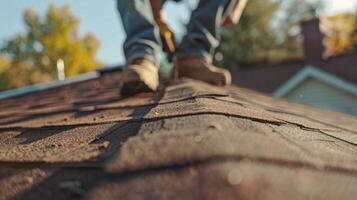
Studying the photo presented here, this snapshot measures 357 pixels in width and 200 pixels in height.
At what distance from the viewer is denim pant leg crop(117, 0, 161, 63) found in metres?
2.02

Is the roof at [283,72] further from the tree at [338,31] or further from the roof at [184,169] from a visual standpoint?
the roof at [184,169]

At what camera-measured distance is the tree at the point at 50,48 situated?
Result: 2817cm

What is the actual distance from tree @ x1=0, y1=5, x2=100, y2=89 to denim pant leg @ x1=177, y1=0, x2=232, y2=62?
26181 millimetres

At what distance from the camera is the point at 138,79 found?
5.74ft

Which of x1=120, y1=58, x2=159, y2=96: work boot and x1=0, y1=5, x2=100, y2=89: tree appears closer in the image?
x1=120, y1=58, x2=159, y2=96: work boot

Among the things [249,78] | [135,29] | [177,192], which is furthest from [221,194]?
[249,78]

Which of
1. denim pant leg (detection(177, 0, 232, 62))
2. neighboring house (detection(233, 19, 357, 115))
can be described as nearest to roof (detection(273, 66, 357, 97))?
neighboring house (detection(233, 19, 357, 115))

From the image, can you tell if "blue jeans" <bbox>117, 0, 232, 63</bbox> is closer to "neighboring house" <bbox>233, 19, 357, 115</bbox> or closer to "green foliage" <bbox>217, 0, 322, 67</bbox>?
"neighboring house" <bbox>233, 19, 357, 115</bbox>

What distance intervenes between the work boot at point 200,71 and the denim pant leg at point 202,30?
0.04 m

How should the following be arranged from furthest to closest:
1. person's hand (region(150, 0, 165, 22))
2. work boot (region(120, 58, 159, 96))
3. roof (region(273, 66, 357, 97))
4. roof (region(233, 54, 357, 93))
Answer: roof (region(233, 54, 357, 93)) → roof (region(273, 66, 357, 97)) → person's hand (region(150, 0, 165, 22)) → work boot (region(120, 58, 159, 96))

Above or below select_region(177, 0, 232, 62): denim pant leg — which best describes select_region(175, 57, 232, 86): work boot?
below

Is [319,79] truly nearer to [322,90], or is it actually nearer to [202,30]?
[322,90]

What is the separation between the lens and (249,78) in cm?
1678

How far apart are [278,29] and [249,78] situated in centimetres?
1553
